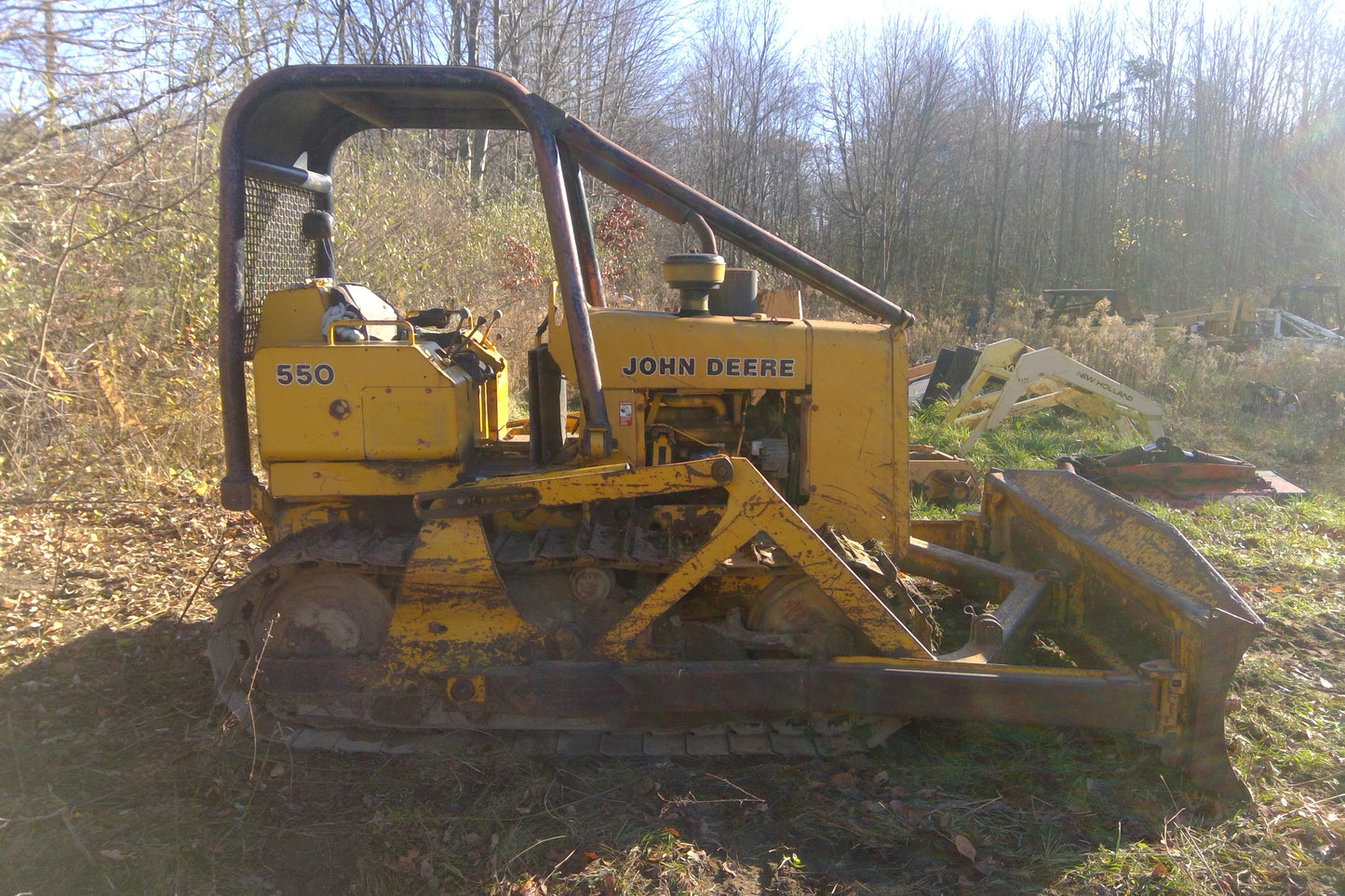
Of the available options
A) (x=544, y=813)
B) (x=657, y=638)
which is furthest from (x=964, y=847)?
(x=544, y=813)

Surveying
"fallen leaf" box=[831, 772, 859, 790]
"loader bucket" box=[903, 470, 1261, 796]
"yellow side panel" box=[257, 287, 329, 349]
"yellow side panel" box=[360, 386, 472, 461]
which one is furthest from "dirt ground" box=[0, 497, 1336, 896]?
"yellow side panel" box=[257, 287, 329, 349]

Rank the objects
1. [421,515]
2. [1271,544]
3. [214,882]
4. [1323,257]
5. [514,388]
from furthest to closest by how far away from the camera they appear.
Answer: [1323,257] < [514,388] < [1271,544] < [421,515] < [214,882]

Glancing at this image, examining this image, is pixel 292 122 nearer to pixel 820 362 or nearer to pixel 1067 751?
pixel 820 362

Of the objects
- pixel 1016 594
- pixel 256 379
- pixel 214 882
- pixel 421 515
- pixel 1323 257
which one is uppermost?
pixel 1323 257

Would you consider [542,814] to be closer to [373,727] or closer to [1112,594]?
[373,727]

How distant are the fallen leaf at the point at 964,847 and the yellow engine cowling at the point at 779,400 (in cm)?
136

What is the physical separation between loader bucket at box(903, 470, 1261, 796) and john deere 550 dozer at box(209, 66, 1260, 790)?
15 mm

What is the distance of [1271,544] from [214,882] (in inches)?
270

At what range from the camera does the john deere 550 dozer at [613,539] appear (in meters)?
3.40

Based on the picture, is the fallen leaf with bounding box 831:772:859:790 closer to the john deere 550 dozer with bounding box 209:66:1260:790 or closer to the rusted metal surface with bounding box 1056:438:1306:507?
the john deere 550 dozer with bounding box 209:66:1260:790

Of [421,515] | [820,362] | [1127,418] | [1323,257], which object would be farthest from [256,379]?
[1323,257]

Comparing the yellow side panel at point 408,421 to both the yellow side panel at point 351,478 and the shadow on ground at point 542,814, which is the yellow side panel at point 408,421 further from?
the shadow on ground at point 542,814

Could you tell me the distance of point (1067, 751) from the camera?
11.9 feet

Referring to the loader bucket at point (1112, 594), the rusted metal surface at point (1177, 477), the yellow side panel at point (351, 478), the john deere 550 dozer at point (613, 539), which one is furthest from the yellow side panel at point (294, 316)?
the rusted metal surface at point (1177, 477)
